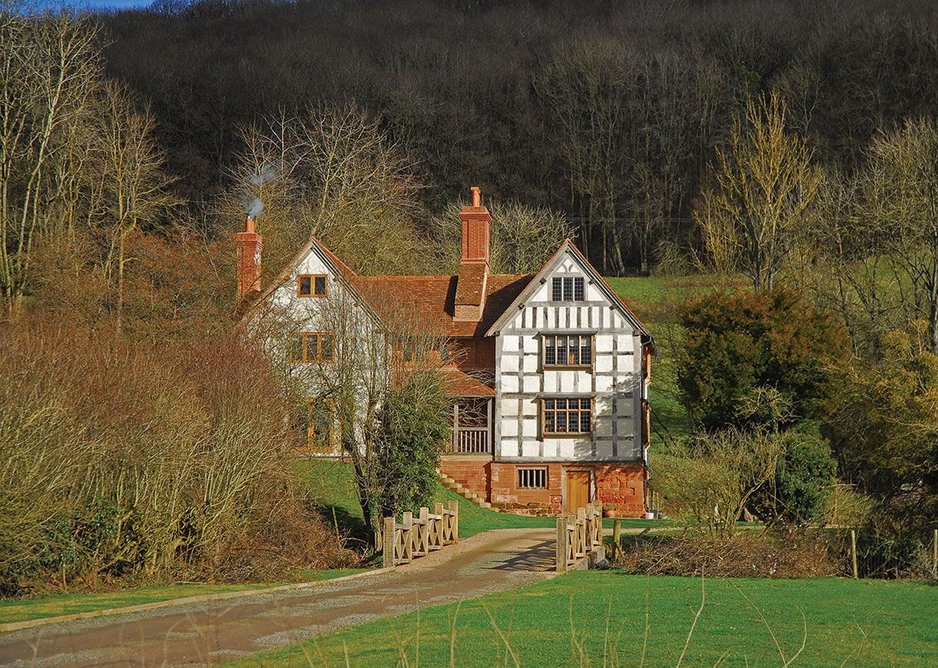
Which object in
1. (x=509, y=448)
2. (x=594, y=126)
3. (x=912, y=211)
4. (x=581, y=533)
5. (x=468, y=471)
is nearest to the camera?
(x=581, y=533)

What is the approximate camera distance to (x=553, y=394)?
39.7 meters

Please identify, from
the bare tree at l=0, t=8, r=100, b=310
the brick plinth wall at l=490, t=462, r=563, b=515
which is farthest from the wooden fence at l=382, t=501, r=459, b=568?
the bare tree at l=0, t=8, r=100, b=310

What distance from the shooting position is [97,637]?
1333 cm

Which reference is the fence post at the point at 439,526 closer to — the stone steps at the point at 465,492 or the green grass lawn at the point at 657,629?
the green grass lawn at the point at 657,629

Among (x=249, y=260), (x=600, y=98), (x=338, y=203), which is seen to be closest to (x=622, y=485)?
(x=249, y=260)

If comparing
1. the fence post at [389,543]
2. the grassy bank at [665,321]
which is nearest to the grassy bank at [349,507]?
the fence post at [389,543]

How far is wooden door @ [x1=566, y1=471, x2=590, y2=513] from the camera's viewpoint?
39375mm

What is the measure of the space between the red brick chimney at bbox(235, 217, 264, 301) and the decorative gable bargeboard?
1.52 m

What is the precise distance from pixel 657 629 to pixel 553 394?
84.3ft

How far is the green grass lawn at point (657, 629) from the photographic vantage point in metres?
11.7

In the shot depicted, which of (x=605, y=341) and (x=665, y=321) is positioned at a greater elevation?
(x=665, y=321)

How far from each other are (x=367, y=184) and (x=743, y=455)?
3110 centimetres

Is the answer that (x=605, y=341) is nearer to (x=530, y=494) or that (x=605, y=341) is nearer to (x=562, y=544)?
(x=530, y=494)

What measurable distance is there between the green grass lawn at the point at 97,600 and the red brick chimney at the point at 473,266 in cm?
2009
